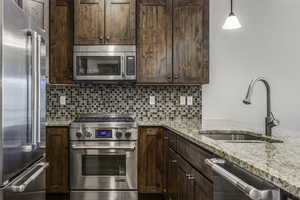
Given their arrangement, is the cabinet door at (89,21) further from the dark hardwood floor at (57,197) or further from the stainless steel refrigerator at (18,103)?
the dark hardwood floor at (57,197)

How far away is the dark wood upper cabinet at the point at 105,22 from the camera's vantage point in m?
3.50

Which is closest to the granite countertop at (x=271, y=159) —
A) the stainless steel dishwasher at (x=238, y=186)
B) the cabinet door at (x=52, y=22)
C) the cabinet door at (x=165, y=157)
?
the stainless steel dishwasher at (x=238, y=186)

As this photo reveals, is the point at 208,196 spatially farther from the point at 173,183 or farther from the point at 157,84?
the point at 157,84

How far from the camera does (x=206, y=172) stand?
1.67 m

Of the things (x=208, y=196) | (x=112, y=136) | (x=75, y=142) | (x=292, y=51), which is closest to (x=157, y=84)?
(x=112, y=136)

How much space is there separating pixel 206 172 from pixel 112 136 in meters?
1.74

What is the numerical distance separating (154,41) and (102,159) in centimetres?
151

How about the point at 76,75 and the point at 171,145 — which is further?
the point at 76,75

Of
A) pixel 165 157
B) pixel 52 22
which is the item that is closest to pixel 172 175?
pixel 165 157

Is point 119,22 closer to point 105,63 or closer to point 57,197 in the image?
point 105,63

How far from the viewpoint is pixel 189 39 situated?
357 centimetres

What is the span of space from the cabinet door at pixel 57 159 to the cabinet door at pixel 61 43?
0.67 m

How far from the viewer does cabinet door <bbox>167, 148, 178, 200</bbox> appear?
2654mm

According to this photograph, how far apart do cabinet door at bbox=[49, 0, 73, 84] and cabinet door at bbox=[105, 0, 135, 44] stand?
0.47 m
